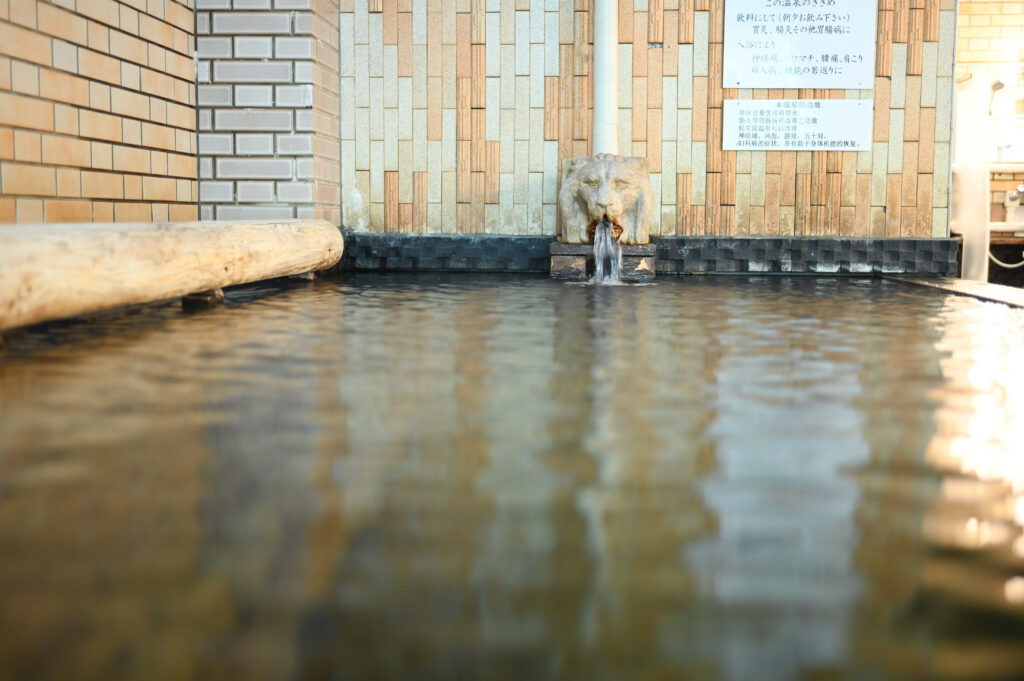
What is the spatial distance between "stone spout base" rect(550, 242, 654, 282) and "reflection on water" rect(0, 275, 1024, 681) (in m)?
3.28

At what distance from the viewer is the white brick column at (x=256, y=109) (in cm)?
603

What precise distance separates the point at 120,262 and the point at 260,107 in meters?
3.23

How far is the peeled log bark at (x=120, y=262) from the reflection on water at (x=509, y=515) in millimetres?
250

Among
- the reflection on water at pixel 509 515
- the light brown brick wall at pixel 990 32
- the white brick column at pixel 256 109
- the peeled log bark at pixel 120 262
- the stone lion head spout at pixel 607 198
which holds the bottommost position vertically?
the reflection on water at pixel 509 515

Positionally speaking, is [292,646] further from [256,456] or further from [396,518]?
[256,456]

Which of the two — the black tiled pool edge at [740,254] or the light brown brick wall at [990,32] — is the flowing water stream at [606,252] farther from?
the light brown brick wall at [990,32]

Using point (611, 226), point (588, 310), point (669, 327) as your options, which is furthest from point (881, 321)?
point (611, 226)

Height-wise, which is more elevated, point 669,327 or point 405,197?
point 405,197

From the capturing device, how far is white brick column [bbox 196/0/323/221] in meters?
6.03

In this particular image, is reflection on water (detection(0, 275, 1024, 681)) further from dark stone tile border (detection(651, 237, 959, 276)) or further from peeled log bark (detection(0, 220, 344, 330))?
dark stone tile border (detection(651, 237, 959, 276))

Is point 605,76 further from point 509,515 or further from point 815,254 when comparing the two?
point 509,515

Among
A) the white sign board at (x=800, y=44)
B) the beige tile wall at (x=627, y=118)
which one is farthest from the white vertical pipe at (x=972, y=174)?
the white sign board at (x=800, y=44)

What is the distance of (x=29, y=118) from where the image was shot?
13.6 feet

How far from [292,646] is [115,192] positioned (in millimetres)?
4612
